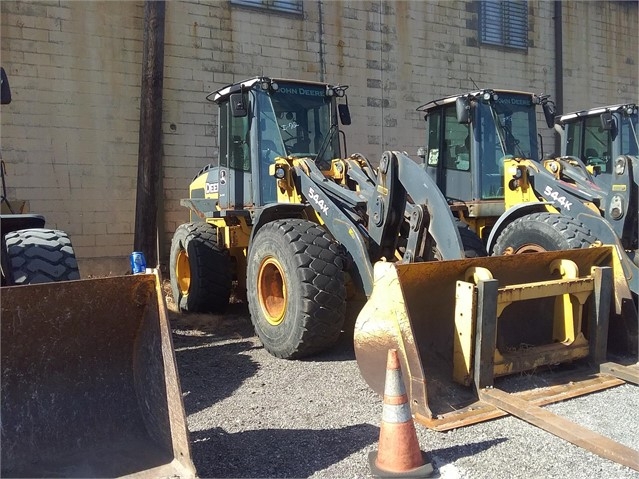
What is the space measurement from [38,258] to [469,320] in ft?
10.0

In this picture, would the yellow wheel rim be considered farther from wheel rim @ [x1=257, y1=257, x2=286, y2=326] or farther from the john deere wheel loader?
wheel rim @ [x1=257, y1=257, x2=286, y2=326]

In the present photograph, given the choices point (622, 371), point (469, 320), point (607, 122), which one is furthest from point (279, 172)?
point (607, 122)

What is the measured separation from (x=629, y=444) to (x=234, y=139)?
522 cm

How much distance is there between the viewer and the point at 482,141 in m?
8.23

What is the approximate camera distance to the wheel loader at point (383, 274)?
4.36 metres

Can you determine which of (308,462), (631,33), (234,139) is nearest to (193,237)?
(234,139)

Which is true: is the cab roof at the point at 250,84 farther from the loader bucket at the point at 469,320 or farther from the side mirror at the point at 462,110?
the loader bucket at the point at 469,320

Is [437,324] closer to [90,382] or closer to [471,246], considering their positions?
[471,246]

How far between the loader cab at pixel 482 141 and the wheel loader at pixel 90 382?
534cm

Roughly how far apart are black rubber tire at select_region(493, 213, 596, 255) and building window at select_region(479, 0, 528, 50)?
953 centimetres

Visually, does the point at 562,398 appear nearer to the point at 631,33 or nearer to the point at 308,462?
the point at 308,462

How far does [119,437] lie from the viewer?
3.65m

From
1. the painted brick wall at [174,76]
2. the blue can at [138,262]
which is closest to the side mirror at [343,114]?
the blue can at [138,262]

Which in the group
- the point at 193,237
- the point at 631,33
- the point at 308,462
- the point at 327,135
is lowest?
the point at 308,462
